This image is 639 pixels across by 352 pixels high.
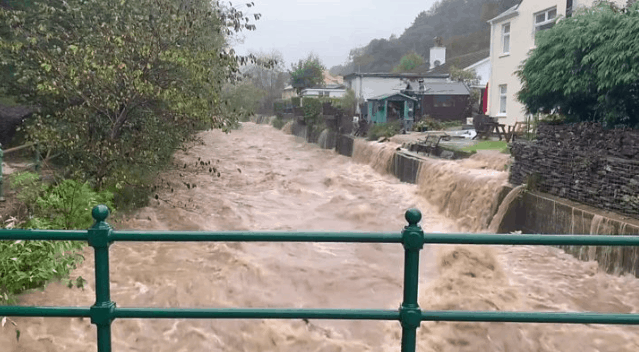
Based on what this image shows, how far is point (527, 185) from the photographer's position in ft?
40.9

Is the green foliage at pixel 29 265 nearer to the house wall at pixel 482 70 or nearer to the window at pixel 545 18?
the window at pixel 545 18

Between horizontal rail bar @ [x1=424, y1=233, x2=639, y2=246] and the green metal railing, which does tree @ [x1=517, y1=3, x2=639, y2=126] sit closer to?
horizontal rail bar @ [x1=424, y1=233, x2=639, y2=246]

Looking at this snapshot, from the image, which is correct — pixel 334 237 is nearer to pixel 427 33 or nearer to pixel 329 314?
pixel 329 314

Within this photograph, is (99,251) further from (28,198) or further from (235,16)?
(235,16)

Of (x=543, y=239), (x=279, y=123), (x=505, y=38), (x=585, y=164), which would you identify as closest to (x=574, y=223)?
(x=585, y=164)

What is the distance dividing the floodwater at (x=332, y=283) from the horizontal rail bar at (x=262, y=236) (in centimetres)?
559

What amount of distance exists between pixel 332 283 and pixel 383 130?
64.4 feet

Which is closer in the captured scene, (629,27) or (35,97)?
(629,27)

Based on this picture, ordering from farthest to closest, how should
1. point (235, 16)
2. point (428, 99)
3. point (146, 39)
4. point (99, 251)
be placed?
point (428, 99) < point (235, 16) < point (146, 39) < point (99, 251)

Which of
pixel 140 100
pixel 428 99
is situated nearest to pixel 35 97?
pixel 140 100

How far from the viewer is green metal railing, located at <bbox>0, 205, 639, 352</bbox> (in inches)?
95.8

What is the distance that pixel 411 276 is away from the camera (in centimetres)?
251

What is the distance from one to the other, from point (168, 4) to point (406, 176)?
1110 cm

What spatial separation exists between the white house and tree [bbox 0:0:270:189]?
49.8 ft
